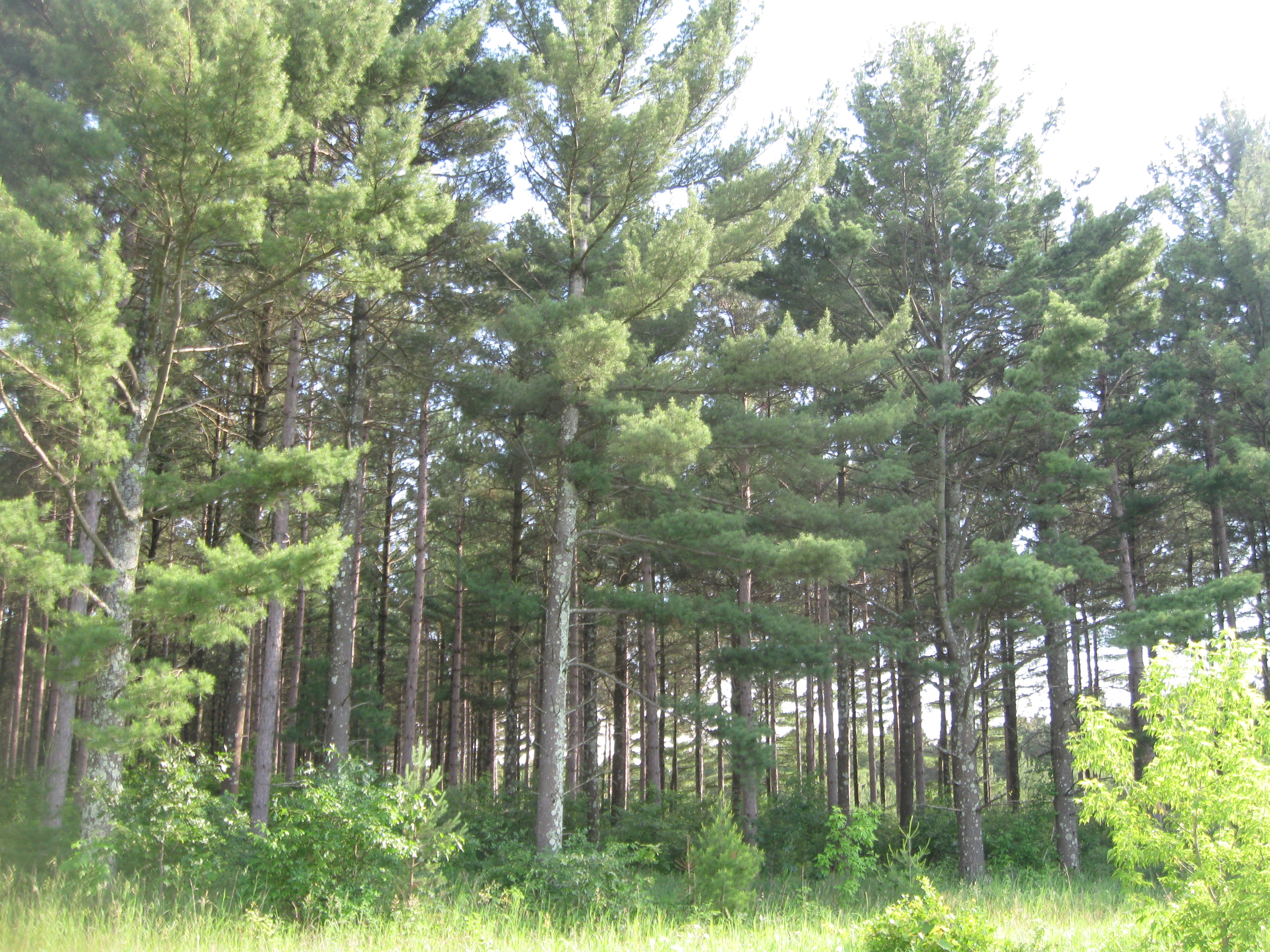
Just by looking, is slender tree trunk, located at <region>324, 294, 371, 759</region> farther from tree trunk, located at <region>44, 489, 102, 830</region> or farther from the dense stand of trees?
tree trunk, located at <region>44, 489, 102, 830</region>

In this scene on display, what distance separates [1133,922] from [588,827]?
9.83 metres

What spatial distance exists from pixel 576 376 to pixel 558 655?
4.25 meters

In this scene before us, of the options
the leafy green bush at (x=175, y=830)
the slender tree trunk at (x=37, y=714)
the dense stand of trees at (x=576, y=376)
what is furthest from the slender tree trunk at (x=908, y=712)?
the slender tree trunk at (x=37, y=714)

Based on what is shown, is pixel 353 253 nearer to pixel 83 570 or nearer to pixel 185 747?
pixel 83 570

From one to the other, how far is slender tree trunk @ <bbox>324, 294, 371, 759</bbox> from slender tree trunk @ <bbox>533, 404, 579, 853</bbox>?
309cm

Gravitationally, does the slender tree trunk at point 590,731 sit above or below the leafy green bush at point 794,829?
above

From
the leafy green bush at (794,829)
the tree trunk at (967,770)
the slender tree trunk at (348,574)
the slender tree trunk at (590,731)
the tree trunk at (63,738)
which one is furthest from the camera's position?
the leafy green bush at (794,829)

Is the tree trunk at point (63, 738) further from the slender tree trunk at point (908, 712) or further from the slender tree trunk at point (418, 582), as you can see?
the slender tree trunk at point (908, 712)

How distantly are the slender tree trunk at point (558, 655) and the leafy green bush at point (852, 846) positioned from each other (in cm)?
435

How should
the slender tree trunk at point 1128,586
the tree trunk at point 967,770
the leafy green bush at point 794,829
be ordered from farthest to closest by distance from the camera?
the slender tree trunk at point 1128,586 < the leafy green bush at point 794,829 < the tree trunk at point 967,770

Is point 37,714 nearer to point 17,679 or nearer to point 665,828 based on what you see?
point 17,679

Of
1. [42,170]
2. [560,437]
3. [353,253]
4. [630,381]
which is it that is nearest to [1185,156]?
[630,381]

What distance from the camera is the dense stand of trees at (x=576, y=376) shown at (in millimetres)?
8586

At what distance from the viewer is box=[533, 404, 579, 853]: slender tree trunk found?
40.1 feet
